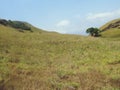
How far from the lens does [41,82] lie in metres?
13.8

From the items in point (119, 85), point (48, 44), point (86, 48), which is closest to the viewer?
point (119, 85)

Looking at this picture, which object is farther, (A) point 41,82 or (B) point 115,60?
(B) point 115,60

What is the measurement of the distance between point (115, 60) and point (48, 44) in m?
16.9

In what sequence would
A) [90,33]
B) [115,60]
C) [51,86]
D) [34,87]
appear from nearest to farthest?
[34,87]
[51,86]
[115,60]
[90,33]

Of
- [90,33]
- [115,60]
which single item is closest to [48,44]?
[115,60]

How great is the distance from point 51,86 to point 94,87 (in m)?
1.93

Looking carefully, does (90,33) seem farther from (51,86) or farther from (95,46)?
(51,86)

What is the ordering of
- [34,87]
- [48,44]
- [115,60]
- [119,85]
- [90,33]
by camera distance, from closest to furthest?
[34,87]
[119,85]
[115,60]
[48,44]
[90,33]

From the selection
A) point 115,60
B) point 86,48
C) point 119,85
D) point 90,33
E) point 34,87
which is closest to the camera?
point 34,87

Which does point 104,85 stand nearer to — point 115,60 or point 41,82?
point 41,82

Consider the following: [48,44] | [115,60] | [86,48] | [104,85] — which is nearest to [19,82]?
[104,85]

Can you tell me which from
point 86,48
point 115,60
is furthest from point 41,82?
point 86,48

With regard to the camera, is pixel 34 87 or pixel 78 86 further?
pixel 78 86

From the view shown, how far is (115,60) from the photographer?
91.0ft
